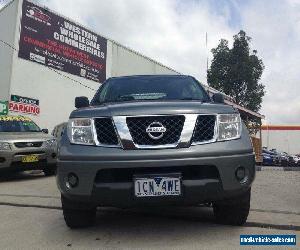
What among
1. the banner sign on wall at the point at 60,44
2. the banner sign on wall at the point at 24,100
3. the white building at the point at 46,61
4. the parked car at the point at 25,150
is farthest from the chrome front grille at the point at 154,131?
the banner sign on wall at the point at 60,44

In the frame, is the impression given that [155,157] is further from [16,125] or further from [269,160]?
[269,160]

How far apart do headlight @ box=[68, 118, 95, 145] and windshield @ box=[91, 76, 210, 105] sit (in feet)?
3.10

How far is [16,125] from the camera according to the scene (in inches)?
384

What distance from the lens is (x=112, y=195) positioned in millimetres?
3324

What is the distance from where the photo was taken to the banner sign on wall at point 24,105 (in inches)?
670

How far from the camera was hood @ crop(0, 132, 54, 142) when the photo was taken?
8.52 meters

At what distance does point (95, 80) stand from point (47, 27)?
4.23 m

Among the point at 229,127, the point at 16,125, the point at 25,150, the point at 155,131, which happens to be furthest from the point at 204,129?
the point at 16,125

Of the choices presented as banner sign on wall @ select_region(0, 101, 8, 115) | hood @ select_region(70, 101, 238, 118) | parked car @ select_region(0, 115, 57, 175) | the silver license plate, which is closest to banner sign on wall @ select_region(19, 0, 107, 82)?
banner sign on wall @ select_region(0, 101, 8, 115)

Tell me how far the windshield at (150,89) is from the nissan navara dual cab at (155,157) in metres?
1.00

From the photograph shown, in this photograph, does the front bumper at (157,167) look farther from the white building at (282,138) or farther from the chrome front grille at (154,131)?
the white building at (282,138)

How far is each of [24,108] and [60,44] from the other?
158 inches

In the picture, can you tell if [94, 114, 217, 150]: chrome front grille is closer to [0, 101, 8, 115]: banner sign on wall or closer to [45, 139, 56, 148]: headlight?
[45, 139, 56, 148]: headlight

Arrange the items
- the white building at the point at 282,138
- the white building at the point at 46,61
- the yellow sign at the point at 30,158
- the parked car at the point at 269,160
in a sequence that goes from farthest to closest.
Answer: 1. the white building at the point at 282,138
2. the parked car at the point at 269,160
3. the white building at the point at 46,61
4. the yellow sign at the point at 30,158
